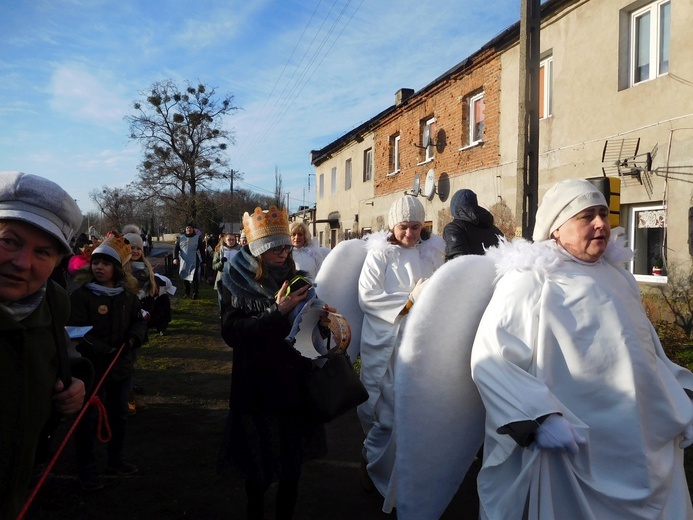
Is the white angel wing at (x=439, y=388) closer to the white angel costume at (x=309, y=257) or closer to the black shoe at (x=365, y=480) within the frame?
the black shoe at (x=365, y=480)

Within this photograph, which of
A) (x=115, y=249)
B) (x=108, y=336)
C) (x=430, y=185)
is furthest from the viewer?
(x=430, y=185)

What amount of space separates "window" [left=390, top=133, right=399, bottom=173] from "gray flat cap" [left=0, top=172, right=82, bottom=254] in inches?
640

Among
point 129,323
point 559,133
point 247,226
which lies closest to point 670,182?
point 559,133

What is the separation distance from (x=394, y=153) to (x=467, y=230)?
44.7 ft

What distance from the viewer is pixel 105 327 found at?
12.6ft

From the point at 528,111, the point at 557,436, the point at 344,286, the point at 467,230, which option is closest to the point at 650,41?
the point at 528,111

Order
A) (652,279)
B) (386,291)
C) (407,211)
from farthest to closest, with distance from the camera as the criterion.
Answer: (652,279), (407,211), (386,291)

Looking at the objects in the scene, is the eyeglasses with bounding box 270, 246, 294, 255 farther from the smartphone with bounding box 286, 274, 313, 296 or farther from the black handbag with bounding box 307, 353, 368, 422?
the black handbag with bounding box 307, 353, 368, 422

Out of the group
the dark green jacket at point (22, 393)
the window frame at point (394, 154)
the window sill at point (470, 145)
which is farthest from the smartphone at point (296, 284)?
the window frame at point (394, 154)

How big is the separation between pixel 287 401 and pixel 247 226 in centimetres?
100

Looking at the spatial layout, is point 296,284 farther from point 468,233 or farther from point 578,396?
point 468,233

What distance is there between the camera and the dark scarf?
279cm

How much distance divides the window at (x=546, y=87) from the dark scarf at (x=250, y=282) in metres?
8.07

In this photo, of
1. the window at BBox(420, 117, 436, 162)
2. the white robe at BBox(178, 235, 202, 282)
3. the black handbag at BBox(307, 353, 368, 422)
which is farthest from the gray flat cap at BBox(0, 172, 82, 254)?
the window at BBox(420, 117, 436, 162)
